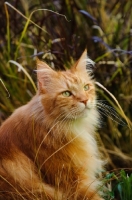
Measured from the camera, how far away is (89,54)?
418 cm

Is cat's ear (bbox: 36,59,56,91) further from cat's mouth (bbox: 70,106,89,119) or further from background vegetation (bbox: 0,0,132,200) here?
background vegetation (bbox: 0,0,132,200)

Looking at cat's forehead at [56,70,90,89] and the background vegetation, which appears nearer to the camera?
cat's forehead at [56,70,90,89]

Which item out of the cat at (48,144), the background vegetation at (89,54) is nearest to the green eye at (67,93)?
the cat at (48,144)

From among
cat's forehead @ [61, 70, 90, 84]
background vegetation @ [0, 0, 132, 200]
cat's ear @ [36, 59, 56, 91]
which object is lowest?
background vegetation @ [0, 0, 132, 200]

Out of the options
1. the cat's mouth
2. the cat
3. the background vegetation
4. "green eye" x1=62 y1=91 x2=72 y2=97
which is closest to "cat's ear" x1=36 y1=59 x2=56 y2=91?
the cat

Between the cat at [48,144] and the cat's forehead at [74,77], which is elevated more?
the cat's forehead at [74,77]

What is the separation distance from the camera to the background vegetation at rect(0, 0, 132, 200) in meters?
3.92

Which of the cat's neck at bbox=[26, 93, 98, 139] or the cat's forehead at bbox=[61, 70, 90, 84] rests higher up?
the cat's forehead at bbox=[61, 70, 90, 84]

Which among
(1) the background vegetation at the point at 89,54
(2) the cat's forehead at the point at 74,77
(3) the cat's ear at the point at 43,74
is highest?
(3) the cat's ear at the point at 43,74

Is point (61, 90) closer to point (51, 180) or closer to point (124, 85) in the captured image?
point (51, 180)

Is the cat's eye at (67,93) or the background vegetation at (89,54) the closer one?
the cat's eye at (67,93)

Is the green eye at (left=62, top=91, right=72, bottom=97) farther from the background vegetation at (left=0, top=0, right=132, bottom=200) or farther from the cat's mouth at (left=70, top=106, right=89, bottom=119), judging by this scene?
the background vegetation at (left=0, top=0, right=132, bottom=200)

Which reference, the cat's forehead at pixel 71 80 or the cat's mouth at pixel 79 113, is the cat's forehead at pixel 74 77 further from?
the cat's mouth at pixel 79 113

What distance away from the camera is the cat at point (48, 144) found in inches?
114
